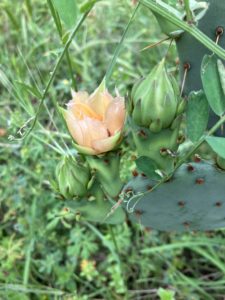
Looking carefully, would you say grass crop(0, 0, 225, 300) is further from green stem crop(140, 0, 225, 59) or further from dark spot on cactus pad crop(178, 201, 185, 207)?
green stem crop(140, 0, 225, 59)

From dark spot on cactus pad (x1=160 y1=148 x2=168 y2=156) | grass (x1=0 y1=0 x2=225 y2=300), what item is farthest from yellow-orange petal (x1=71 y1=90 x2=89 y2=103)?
grass (x1=0 y1=0 x2=225 y2=300)

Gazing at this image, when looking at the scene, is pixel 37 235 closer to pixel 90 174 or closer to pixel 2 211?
pixel 2 211

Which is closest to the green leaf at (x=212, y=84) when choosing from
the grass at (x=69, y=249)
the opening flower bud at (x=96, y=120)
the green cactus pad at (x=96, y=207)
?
the opening flower bud at (x=96, y=120)

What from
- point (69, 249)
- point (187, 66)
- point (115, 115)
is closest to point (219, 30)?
point (187, 66)

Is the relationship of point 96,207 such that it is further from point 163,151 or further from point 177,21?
point 177,21

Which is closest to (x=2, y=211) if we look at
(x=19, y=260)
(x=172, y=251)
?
(x=19, y=260)
